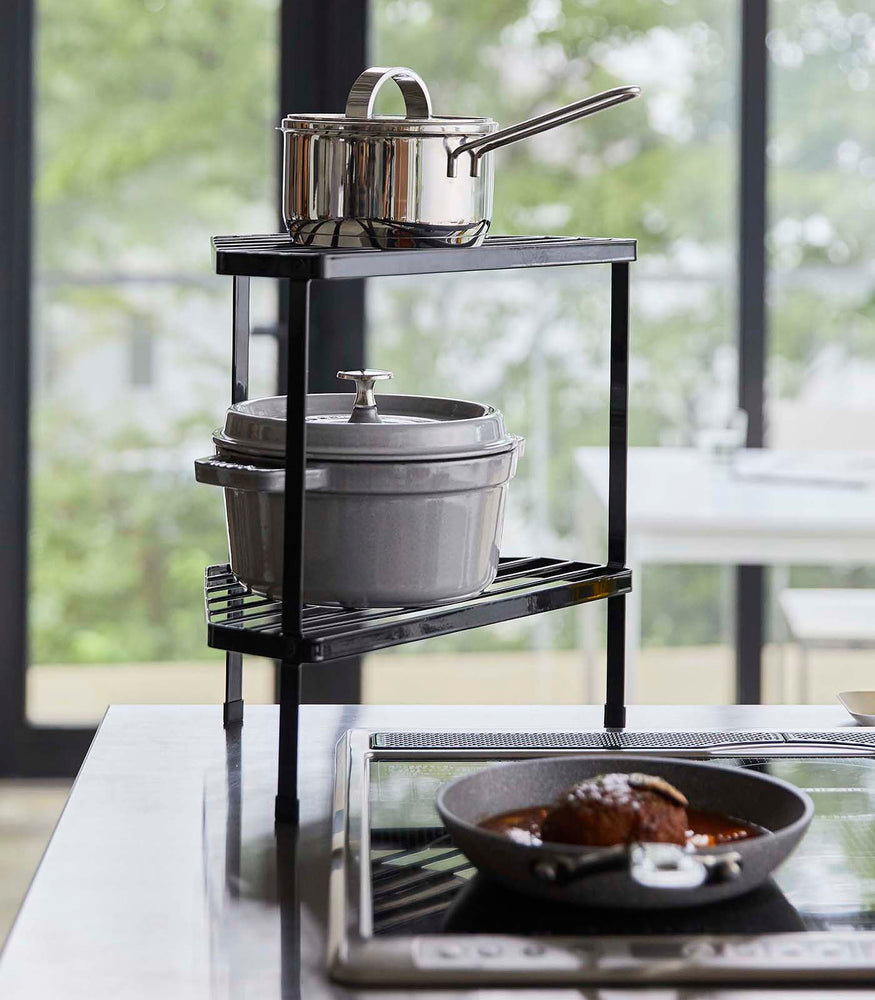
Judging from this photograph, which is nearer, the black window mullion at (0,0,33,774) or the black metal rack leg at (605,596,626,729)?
the black metal rack leg at (605,596,626,729)

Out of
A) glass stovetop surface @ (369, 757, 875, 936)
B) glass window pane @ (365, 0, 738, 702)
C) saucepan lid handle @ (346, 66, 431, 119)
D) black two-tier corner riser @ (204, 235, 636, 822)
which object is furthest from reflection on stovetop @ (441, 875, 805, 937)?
glass window pane @ (365, 0, 738, 702)

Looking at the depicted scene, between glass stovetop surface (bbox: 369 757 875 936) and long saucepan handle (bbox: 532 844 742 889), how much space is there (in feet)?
0.08

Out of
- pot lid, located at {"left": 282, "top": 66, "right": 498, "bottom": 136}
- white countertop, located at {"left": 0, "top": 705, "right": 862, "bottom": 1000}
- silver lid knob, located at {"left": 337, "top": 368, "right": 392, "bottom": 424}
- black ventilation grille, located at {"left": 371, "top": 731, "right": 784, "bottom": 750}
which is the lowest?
white countertop, located at {"left": 0, "top": 705, "right": 862, "bottom": 1000}

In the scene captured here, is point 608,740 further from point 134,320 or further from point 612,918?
point 134,320

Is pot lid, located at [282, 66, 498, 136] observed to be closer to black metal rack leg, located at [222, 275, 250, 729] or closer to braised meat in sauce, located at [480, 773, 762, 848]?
black metal rack leg, located at [222, 275, 250, 729]

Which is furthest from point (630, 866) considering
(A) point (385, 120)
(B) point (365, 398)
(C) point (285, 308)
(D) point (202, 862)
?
(C) point (285, 308)

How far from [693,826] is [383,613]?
24 centimetres

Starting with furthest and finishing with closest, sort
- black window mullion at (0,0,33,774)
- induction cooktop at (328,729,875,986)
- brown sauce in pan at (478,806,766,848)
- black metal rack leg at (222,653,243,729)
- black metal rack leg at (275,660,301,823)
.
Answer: black window mullion at (0,0,33,774) → black metal rack leg at (222,653,243,729) → black metal rack leg at (275,660,301,823) → brown sauce in pan at (478,806,766,848) → induction cooktop at (328,729,875,986)

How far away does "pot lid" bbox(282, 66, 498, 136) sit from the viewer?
2.90 ft

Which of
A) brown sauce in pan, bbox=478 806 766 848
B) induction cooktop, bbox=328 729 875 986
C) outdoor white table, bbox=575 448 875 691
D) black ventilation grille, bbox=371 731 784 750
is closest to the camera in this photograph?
induction cooktop, bbox=328 729 875 986

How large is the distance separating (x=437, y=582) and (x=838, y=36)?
2.42m

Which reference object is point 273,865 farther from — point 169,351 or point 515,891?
point 169,351

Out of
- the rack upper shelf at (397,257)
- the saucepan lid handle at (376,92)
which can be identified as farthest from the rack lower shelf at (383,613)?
the saucepan lid handle at (376,92)

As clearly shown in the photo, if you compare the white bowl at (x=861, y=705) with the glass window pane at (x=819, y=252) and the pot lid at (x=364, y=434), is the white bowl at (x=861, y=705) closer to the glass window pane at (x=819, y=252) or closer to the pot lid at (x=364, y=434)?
the pot lid at (x=364, y=434)
